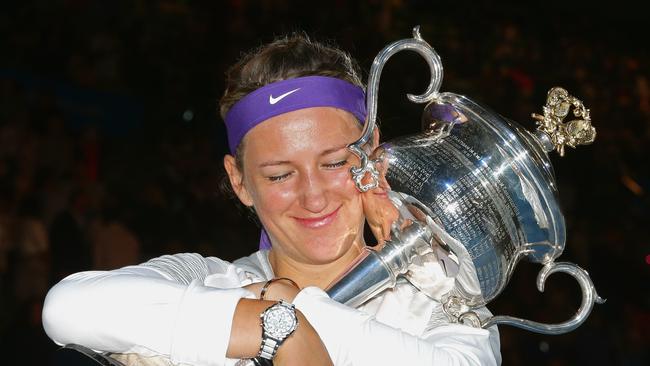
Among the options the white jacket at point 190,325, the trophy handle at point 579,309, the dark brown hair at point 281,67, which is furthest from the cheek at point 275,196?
the trophy handle at point 579,309

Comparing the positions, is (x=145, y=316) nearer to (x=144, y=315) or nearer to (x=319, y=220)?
(x=144, y=315)

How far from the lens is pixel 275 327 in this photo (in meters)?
1.43

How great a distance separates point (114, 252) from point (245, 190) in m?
2.17

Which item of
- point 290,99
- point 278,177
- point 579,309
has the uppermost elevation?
point 290,99

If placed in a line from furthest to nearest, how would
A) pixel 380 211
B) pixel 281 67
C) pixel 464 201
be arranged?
pixel 281 67 < pixel 380 211 < pixel 464 201

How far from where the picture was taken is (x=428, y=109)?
1.69 m

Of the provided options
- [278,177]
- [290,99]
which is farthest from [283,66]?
[278,177]

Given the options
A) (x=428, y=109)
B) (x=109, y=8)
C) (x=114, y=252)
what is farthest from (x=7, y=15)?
(x=428, y=109)

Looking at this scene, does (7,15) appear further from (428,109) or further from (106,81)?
(428,109)

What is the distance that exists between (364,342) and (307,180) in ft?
1.22

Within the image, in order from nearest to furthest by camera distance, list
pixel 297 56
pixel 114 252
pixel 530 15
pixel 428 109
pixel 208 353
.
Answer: pixel 208 353, pixel 428 109, pixel 297 56, pixel 114 252, pixel 530 15

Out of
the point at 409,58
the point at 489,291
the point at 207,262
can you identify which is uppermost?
the point at 409,58

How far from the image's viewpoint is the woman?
4.79 feet

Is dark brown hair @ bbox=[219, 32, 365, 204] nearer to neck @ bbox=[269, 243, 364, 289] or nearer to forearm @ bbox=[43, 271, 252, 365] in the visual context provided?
neck @ bbox=[269, 243, 364, 289]
